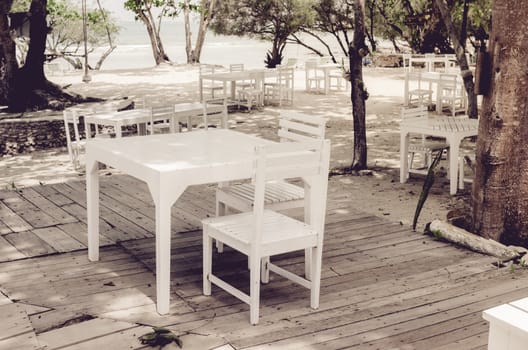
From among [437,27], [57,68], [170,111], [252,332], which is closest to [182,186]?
[252,332]

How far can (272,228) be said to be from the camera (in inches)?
150

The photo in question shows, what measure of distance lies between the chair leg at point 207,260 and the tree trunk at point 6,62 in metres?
9.37

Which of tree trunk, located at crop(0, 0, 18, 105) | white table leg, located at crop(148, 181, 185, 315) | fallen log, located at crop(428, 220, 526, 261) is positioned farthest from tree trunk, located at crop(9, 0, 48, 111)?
white table leg, located at crop(148, 181, 185, 315)

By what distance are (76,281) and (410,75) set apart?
9.96 meters

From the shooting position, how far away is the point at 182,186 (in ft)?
12.1

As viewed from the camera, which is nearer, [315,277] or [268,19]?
[315,277]

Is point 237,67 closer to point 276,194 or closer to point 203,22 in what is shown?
point 276,194

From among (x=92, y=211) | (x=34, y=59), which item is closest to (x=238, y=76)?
(x=34, y=59)

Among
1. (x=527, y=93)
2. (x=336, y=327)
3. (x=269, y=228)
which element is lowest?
(x=336, y=327)

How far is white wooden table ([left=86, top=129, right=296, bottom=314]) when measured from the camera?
369 centimetres

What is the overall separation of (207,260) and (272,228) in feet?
1.50

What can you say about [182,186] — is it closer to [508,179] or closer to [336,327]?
[336,327]

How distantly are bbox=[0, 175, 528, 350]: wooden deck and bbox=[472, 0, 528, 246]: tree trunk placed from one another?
0.38 m

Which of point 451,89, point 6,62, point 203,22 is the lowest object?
point 451,89
